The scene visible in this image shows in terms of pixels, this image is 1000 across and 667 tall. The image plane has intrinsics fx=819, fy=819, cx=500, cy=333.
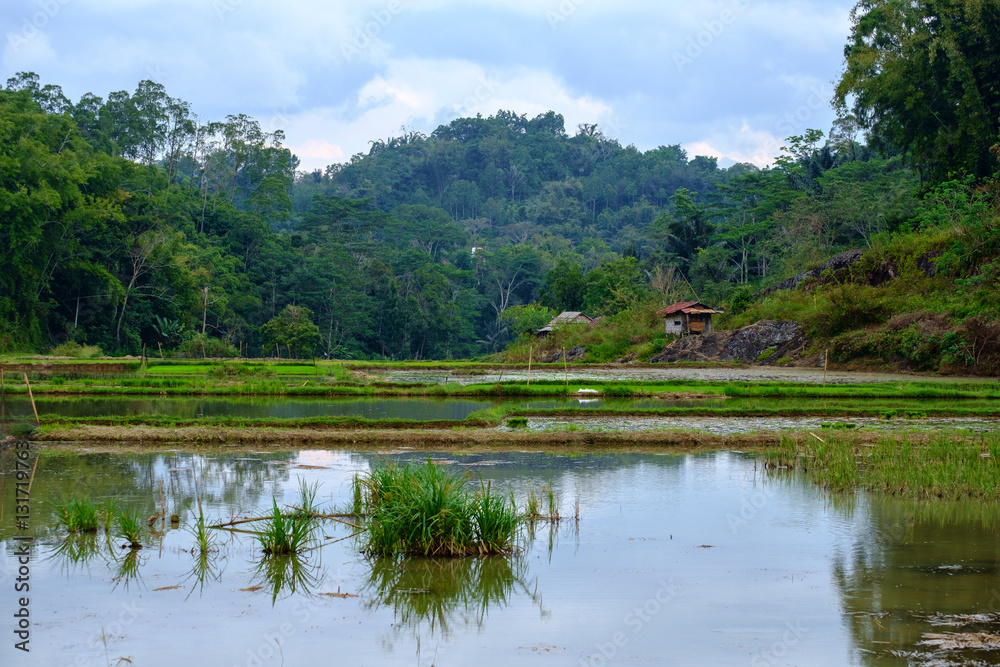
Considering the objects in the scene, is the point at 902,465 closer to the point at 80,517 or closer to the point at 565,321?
the point at 80,517

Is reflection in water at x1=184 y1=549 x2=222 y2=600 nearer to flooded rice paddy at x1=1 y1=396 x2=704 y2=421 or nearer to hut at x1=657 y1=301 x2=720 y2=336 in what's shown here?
flooded rice paddy at x1=1 y1=396 x2=704 y2=421

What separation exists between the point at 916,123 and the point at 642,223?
6314cm

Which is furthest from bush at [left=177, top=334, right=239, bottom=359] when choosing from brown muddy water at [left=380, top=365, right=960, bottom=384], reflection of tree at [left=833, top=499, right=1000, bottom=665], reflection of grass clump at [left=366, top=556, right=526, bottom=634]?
reflection of tree at [left=833, top=499, right=1000, bottom=665]

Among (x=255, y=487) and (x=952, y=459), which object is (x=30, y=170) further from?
(x=952, y=459)

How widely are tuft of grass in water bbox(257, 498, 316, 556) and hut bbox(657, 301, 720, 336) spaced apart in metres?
34.3

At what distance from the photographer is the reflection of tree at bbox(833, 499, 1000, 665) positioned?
598cm

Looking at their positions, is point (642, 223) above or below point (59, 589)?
→ above

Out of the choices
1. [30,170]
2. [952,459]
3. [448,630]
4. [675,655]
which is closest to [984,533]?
[952,459]

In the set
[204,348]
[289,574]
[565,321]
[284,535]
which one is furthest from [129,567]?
[565,321]

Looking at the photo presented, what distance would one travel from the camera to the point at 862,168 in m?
50.2

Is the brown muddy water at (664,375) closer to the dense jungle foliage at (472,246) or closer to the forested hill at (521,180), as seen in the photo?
the dense jungle foliage at (472,246)

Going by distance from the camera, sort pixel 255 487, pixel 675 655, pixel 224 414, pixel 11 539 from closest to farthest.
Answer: pixel 675 655 → pixel 11 539 → pixel 255 487 → pixel 224 414

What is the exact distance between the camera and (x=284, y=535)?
7.79m

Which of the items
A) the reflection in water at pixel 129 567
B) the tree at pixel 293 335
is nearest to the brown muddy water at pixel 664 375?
the tree at pixel 293 335
